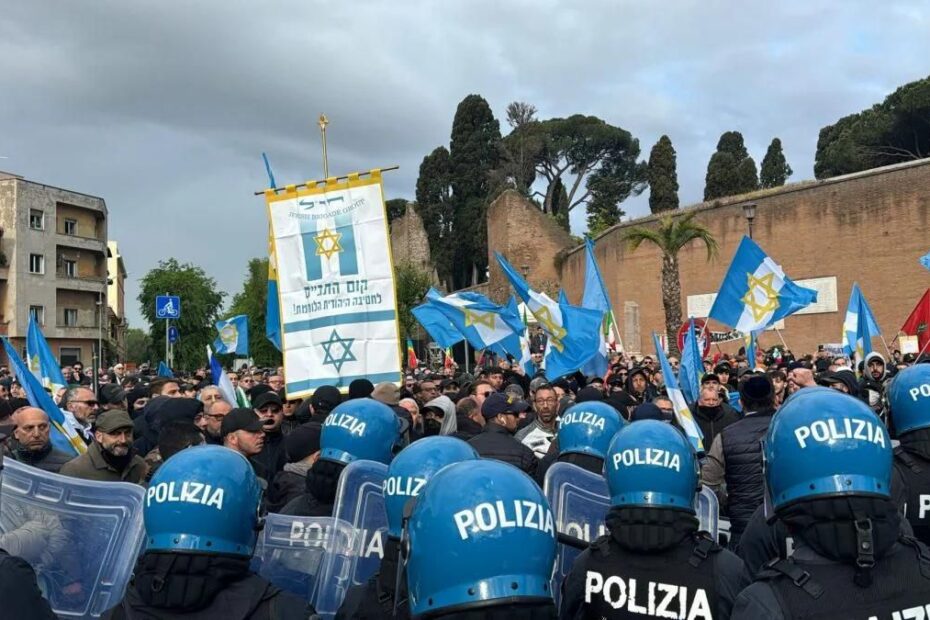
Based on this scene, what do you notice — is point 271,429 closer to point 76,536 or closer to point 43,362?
point 76,536

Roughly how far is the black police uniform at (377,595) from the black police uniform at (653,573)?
601 mm

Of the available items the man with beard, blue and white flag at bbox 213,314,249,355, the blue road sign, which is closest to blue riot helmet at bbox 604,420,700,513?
the man with beard

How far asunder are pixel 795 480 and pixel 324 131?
7.13 metres

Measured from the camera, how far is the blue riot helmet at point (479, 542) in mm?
1752

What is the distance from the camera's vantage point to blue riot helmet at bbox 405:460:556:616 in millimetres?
1752

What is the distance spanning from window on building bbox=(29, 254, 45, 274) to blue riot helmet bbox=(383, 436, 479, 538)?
5525 centimetres

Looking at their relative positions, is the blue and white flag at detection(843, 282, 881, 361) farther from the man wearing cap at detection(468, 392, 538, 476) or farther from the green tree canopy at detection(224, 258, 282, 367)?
the green tree canopy at detection(224, 258, 282, 367)

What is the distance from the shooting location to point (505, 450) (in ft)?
17.3

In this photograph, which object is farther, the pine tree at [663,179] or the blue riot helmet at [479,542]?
the pine tree at [663,179]

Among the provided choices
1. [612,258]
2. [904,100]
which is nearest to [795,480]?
[612,258]

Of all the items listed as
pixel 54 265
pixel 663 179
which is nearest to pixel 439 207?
pixel 663 179

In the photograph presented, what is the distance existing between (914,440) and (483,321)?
9.02 m

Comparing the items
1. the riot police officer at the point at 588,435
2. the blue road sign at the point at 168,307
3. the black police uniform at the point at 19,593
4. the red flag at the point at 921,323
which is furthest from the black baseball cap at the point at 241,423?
the blue road sign at the point at 168,307

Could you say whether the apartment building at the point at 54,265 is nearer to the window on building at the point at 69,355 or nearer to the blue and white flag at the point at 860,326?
the window on building at the point at 69,355
